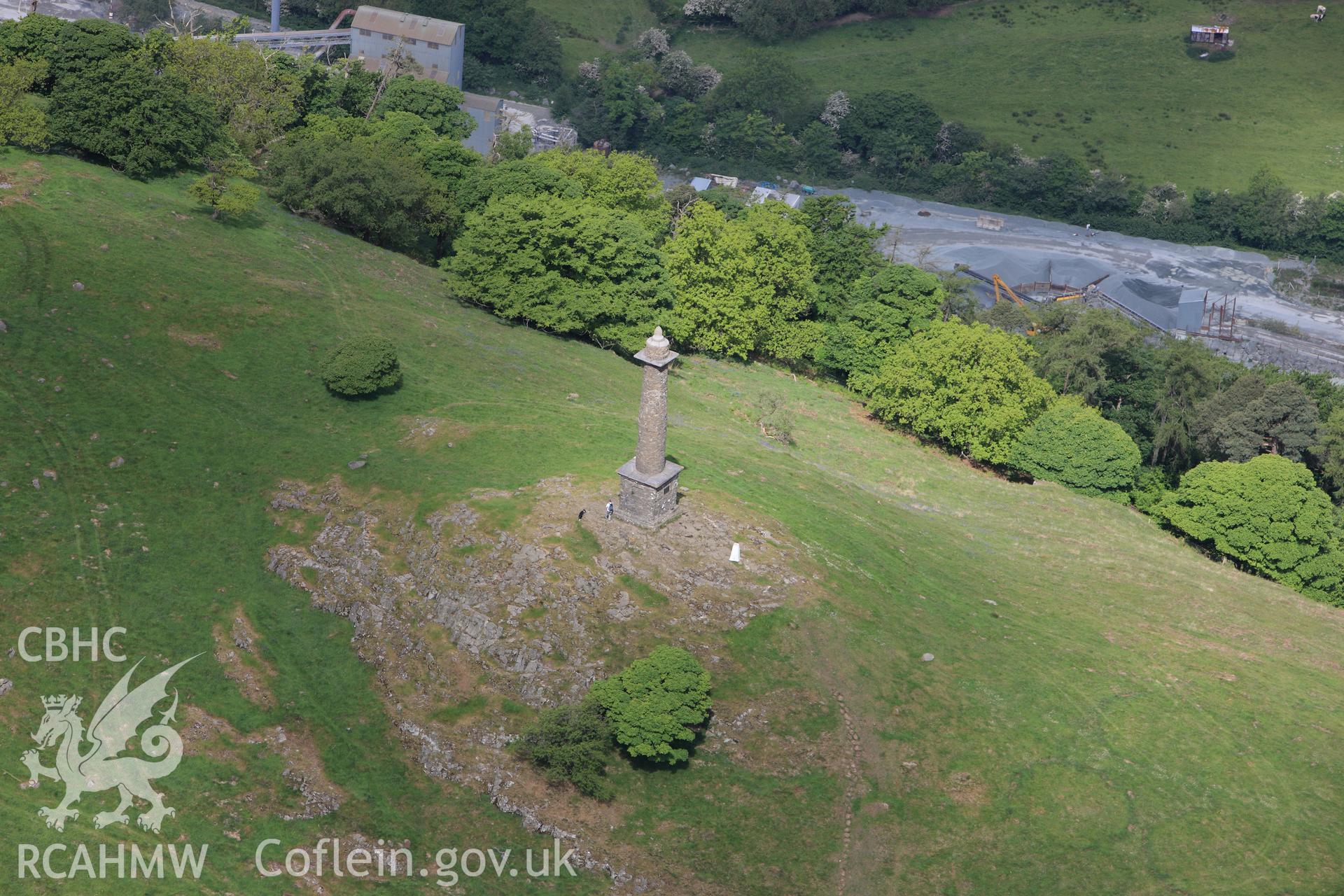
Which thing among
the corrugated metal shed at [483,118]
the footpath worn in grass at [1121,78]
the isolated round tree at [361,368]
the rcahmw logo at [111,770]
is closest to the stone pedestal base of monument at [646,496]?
the isolated round tree at [361,368]

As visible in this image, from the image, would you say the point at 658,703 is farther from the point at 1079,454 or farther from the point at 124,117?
the point at 124,117

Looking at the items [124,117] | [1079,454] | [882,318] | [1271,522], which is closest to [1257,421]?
[1271,522]

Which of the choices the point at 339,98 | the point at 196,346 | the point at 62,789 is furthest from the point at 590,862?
the point at 339,98

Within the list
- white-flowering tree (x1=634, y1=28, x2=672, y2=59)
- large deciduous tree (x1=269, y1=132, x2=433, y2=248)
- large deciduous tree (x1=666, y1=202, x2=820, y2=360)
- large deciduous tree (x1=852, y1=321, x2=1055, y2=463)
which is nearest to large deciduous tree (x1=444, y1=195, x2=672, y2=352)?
large deciduous tree (x1=666, y1=202, x2=820, y2=360)

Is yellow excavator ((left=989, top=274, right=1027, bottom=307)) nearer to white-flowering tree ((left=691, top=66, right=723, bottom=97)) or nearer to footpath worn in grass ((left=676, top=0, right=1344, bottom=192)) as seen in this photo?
footpath worn in grass ((left=676, top=0, right=1344, bottom=192))

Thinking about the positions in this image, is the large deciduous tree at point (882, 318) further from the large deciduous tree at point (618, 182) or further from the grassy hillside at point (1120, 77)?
the grassy hillside at point (1120, 77)
